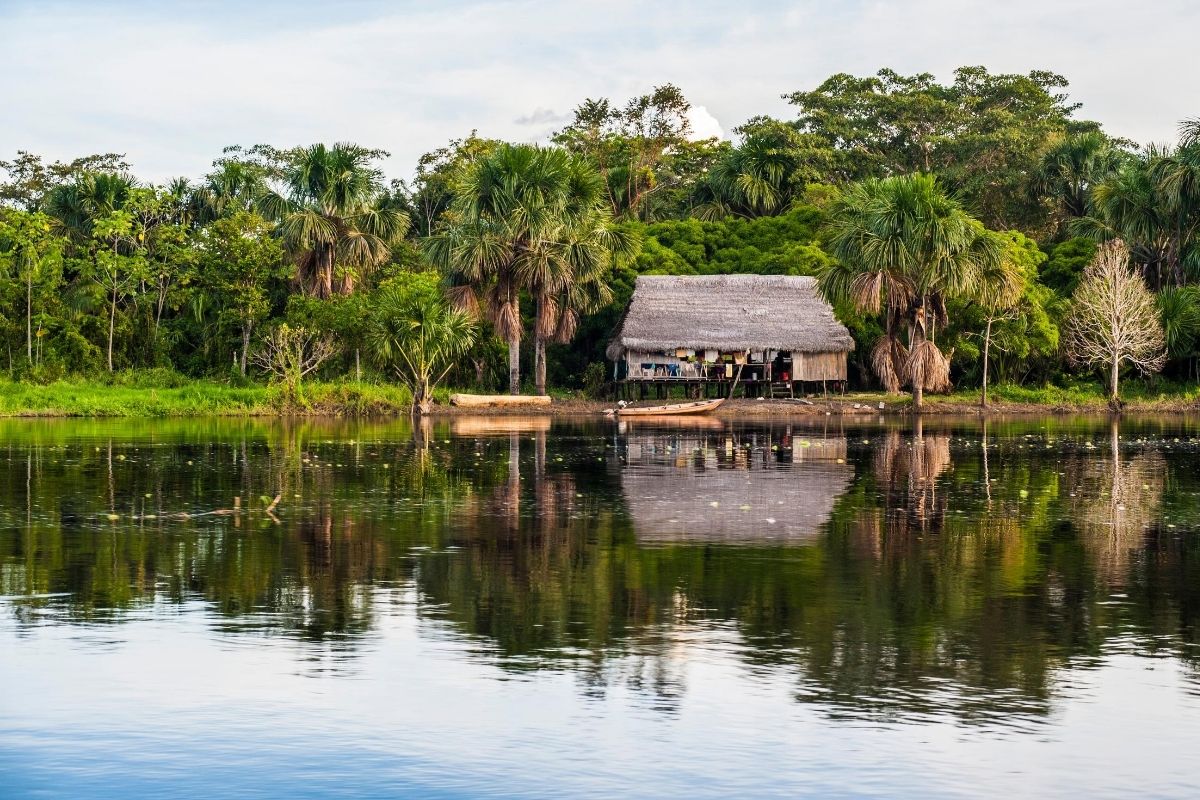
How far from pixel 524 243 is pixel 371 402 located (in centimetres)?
755

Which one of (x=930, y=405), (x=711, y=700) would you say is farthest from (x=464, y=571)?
(x=930, y=405)

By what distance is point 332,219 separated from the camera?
2099 inches

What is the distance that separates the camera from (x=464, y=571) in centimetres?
1399

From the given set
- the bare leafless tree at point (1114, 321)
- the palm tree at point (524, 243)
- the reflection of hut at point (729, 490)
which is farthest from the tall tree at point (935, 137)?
the reflection of hut at point (729, 490)

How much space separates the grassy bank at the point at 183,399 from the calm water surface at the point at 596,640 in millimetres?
24680

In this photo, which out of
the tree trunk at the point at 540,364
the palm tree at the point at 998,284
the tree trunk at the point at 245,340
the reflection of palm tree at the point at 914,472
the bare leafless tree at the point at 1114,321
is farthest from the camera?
the tree trunk at the point at 540,364

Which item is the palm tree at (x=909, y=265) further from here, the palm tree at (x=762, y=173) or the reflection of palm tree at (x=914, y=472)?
the palm tree at (x=762, y=173)

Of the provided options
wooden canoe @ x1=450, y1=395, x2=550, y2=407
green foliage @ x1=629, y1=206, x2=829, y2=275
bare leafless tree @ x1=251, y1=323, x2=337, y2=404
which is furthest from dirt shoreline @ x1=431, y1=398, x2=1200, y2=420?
green foliage @ x1=629, y1=206, x2=829, y2=275

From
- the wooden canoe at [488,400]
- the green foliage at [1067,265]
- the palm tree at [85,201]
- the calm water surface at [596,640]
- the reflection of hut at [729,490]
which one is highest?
the palm tree at [85,201]

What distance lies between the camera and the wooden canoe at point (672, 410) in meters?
48.1

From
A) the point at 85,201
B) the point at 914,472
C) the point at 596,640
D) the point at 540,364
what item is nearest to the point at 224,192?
the point at 85,201

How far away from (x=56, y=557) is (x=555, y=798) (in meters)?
9.01

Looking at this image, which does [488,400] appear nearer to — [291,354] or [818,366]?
[291,354]

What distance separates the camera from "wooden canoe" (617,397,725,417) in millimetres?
48094
